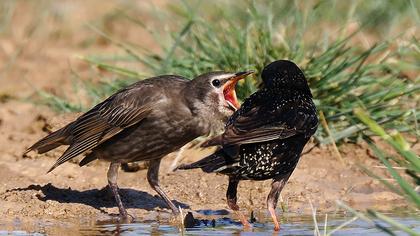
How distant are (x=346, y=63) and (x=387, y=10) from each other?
319cm

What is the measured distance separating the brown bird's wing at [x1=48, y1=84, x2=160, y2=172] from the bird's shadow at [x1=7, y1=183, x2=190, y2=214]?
0.84 ft

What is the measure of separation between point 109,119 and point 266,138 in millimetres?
1773

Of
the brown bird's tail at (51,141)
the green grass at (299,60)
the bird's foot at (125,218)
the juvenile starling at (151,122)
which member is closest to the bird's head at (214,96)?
the juvenile starling at (151,122)

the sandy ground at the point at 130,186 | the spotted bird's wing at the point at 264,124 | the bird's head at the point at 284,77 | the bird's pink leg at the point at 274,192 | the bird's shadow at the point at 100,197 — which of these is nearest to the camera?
the spotted bird's wing at the point at 264,124

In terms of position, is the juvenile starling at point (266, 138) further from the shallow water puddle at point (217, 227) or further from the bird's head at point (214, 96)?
the bird's head at point (214, 96)

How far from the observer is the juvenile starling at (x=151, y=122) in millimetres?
7805

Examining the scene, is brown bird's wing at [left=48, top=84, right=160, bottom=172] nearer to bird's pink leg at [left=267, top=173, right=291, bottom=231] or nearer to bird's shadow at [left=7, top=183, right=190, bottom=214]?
bird's shadow at [left=7, top=183, right=190, bottom=214]

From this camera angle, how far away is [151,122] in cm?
797

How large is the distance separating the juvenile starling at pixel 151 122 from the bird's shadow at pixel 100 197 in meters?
0.24

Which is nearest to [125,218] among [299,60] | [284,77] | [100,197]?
[100,197]

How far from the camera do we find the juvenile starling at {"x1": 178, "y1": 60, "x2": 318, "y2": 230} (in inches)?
273

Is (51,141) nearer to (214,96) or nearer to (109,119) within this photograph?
(109,119)

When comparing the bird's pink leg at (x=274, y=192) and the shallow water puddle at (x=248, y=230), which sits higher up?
the bird's pink leg at (x=274, y=192)

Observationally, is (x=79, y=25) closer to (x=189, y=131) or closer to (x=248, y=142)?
(x=189, y=131)
